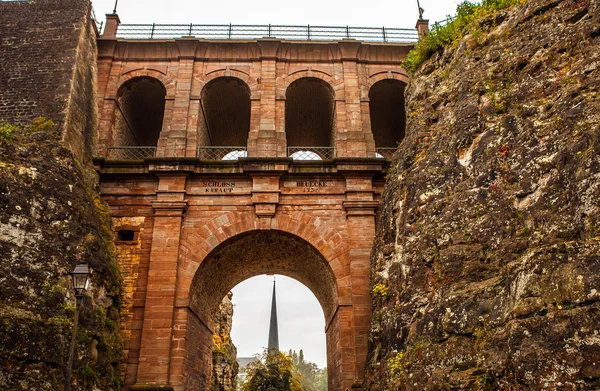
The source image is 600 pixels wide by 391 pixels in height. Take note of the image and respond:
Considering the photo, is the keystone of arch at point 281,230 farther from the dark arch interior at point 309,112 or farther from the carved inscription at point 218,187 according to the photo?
the dark arch interior at point 309,112

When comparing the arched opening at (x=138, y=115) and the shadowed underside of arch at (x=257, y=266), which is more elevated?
the arched opening at (x=138, y=115)

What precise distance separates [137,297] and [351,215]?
650 cm

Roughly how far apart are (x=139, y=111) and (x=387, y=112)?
9.83 metres

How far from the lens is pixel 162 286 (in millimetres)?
12656

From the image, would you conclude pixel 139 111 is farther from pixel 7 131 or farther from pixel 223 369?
pixel 223 369

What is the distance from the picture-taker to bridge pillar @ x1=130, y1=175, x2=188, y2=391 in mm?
11695

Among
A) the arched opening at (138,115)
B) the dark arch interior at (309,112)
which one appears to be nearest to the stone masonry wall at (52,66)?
the arched opening at (138,115)

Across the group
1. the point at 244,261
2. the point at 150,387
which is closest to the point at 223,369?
the point at 244,261

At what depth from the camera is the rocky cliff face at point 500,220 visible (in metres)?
5.64

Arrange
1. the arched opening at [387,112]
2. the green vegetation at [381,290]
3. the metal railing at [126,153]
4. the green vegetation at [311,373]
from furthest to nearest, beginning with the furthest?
the green vegetation at [311,373], the arched opening at [387,112], the metal railing at [126,153], the green vegetation at [381,290]

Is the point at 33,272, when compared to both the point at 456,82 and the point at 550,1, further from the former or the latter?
the point at 550,1

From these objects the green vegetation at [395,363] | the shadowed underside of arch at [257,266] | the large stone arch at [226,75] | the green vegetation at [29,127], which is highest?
the large stone arch at [226,75]

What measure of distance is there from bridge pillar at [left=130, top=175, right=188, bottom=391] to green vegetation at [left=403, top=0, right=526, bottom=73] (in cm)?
782

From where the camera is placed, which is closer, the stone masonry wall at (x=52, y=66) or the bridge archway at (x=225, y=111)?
the stone masonry wall at (x=52, y=66)
